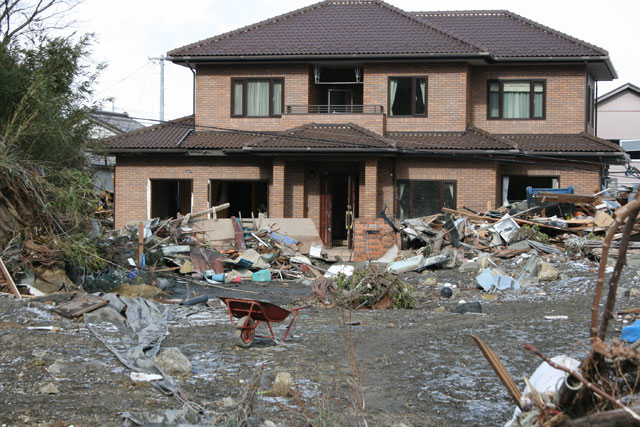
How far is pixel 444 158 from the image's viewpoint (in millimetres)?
24375

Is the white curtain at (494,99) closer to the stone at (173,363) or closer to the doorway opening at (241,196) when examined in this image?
the doorway opening at (241,196)

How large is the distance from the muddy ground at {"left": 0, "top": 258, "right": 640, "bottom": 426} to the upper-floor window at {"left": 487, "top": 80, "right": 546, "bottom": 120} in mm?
12759

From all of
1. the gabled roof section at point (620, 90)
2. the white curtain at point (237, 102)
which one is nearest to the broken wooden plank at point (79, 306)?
the white curtain at point (237, 102)

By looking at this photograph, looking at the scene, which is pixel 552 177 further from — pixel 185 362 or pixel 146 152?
pixel 185 362

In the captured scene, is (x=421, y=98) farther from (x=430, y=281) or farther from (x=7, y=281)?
(x=7, y=281)

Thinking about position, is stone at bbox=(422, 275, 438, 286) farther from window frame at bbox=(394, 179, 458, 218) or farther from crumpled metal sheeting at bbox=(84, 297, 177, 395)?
window frame at bbox=(394, 179, 458, 218)

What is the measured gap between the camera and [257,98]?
25859 millimetres

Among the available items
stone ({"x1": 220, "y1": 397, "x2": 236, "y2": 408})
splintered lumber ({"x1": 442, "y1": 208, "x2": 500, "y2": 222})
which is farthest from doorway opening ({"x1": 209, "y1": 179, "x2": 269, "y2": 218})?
stone ({"x1": 220, "y1": 397, "x2": 236, "y2": 408})

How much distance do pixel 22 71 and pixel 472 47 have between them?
48.5 ft

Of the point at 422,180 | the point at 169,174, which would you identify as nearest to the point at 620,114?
the point at 422,180

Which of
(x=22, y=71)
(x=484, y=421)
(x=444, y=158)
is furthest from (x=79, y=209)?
(x=444, y=158)

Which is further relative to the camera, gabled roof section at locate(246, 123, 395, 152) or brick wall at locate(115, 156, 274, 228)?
brick wall at locate(115, 156, 274, 228)

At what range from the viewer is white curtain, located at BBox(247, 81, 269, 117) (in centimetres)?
2578

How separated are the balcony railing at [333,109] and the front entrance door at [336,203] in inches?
89.2
